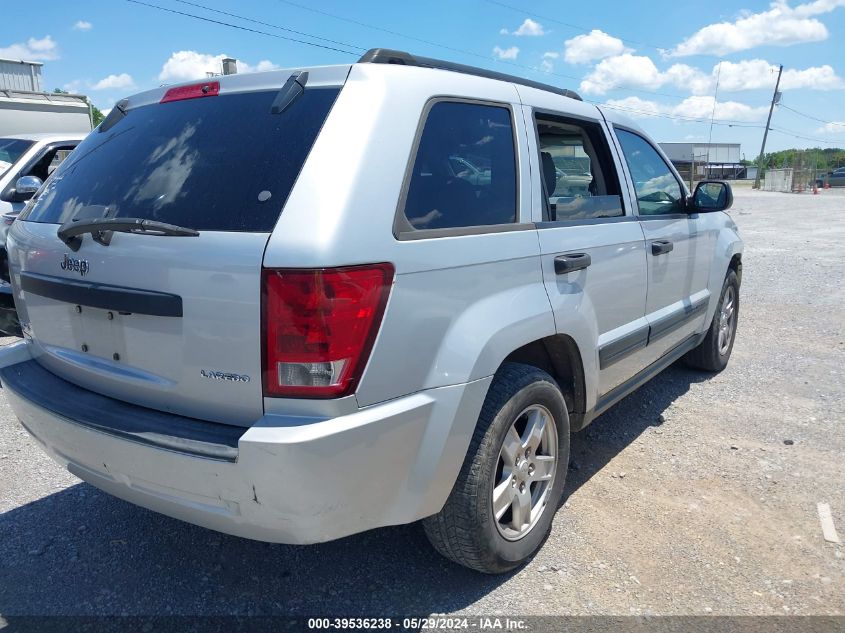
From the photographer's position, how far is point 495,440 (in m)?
2.62

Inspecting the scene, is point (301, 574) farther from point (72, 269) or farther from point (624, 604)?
point (72, 269)

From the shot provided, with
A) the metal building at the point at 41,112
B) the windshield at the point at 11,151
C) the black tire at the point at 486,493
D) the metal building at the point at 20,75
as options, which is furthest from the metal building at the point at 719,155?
the black tire at the point at 486,493

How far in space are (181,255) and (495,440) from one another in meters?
1.31

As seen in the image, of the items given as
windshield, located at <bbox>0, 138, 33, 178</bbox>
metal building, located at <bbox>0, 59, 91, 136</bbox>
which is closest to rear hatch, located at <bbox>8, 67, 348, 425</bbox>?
windshield, located at <bbox>0, 138, 33, 178</bbox>

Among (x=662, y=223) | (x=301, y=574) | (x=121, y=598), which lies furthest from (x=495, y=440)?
(x=662, y=223)

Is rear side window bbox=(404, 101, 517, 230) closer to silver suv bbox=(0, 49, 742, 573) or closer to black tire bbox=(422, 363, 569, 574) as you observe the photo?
silver suv bbox=(0, 49, 742, 573)

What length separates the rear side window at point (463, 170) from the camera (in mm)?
2428

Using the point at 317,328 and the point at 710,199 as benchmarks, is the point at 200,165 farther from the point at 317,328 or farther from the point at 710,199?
the point at 710,199

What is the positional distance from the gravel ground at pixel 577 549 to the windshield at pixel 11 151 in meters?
4.77

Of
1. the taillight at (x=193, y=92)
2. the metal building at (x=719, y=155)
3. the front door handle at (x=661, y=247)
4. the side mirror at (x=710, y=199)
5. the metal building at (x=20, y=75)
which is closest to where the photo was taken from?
the taillight at (x=193, y=92)

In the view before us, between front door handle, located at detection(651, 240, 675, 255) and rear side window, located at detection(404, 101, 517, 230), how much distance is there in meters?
1.36

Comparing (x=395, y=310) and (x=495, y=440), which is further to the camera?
(x=495, y=440)

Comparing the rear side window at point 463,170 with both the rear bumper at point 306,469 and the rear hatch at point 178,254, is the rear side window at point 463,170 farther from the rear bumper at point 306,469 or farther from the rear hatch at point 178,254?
the rear bumper at point 306,469

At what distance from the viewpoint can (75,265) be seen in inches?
98.2
